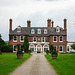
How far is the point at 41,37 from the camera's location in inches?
2287

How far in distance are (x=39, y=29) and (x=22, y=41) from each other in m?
7.61

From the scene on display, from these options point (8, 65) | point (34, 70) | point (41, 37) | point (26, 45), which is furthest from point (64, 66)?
point (41, 37)

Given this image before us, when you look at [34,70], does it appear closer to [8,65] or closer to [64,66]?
[64,66]

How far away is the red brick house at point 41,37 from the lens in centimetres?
5538

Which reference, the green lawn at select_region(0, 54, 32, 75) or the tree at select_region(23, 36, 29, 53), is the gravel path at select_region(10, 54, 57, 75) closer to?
the green lawn at select_region(0, 54, 32, 75)

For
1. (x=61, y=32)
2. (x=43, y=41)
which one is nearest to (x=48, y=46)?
(x=43, y=41)

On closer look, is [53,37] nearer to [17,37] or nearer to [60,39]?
[60,39]

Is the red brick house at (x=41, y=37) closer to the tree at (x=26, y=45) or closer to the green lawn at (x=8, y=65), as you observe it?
the tree at (x=26, y=45)

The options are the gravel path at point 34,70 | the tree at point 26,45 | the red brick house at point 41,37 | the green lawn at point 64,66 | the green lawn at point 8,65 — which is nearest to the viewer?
the gravel path at point 34,70

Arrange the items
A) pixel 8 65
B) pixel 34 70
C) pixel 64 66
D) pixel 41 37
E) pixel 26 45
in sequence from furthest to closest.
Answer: pixel 41 37 → pixel 26 45 → pixel 8 65 → pixel 64 66 → pixel 34 70

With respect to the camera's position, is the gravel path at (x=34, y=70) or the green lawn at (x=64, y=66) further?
the green lawn at (x=64, y=66)

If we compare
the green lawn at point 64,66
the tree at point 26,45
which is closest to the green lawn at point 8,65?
the green lawn at point 64,66

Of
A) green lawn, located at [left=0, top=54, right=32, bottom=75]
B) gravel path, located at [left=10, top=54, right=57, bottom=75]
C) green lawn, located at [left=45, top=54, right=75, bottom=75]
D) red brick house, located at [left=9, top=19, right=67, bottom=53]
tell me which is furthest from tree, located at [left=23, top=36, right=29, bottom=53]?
gravel path, located at [left=10, top=54, right=57, bottom=75]

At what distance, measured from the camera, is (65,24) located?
5584cm
